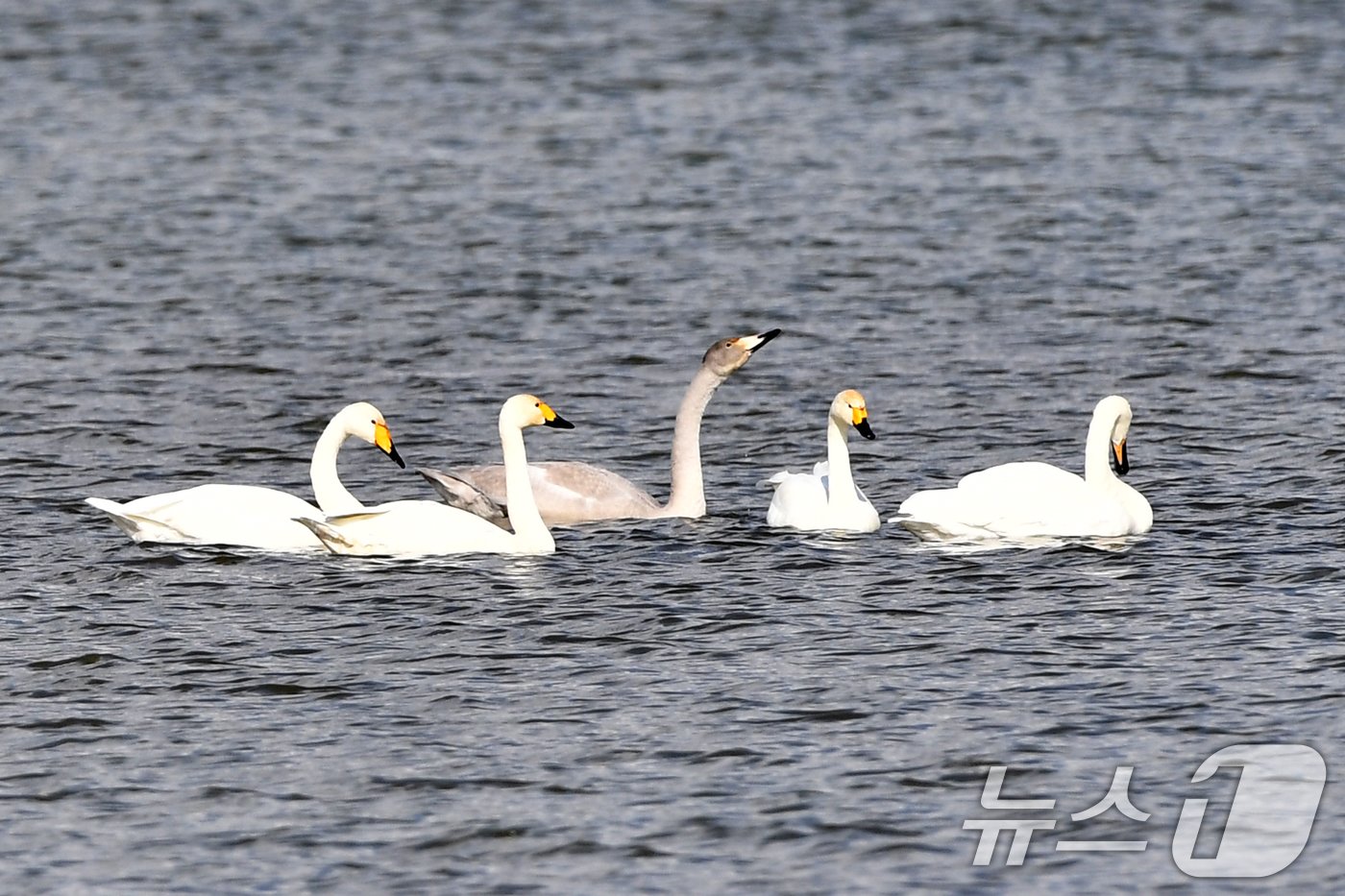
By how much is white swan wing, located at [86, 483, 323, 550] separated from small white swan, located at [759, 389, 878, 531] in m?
2.68

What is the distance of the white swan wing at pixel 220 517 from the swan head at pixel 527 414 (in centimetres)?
129

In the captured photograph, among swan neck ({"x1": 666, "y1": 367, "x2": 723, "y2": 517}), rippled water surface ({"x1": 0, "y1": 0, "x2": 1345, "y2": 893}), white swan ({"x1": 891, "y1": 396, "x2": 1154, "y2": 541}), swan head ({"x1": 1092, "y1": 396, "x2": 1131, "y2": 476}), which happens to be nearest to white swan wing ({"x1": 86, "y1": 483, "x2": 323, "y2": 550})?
rippled water surface ({"x1": 0, "y1": 0, "x2": 1345, "y2": 893})

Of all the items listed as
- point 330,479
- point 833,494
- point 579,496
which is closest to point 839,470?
point 833,494

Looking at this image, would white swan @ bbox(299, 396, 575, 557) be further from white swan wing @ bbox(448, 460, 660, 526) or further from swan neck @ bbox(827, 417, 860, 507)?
swan neck @ bbox(827, 417, 860, 507)

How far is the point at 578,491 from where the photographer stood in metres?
15.0

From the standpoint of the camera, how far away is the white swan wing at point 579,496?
49.2ft

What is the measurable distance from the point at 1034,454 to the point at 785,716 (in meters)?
6.14

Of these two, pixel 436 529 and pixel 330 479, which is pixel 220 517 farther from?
pixel 436 529

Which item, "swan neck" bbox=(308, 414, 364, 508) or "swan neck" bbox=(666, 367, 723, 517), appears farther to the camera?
"swan neck" bbox=(666, 367, 723, 517)

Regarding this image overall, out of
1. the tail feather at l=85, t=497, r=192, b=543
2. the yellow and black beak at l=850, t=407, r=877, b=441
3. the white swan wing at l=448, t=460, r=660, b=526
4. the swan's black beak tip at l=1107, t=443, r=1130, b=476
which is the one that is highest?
the yellow and black beak at l=850, t=407, r=877, b=441

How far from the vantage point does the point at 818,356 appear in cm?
1977

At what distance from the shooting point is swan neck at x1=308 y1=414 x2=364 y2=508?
46.4ft

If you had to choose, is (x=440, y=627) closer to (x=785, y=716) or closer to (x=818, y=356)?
(x=785, y=716)

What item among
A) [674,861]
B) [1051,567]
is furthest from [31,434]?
[674,861]
